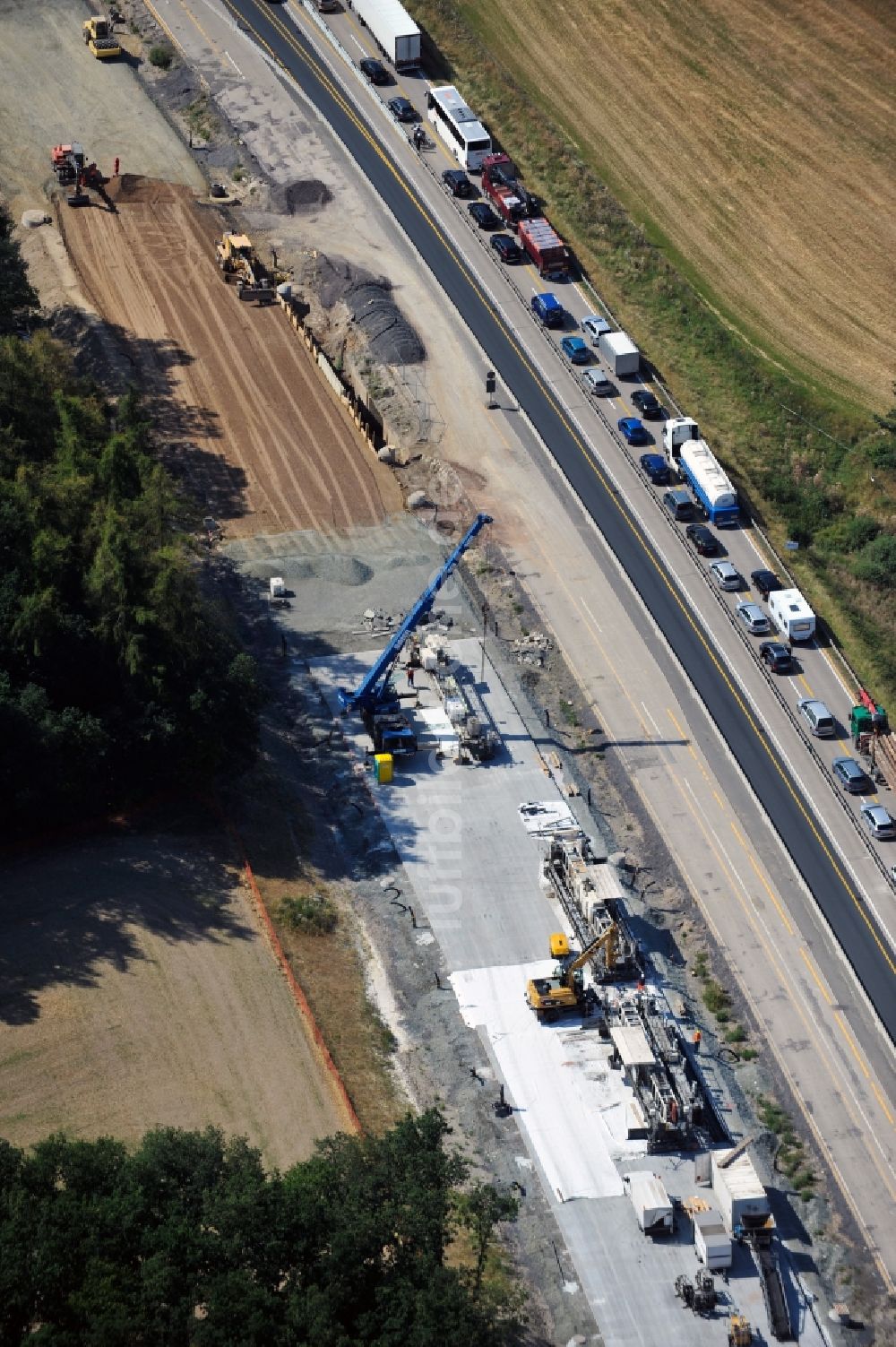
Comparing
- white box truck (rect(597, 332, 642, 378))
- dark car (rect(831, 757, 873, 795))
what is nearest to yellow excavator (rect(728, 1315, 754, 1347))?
dark car (rect(831, 757, 873, 795))

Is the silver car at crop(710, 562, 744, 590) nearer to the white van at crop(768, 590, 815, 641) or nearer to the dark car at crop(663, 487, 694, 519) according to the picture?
the white van at crop(768, 590, 815, 641)

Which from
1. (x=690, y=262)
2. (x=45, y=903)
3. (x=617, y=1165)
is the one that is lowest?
(x=45, y=903)

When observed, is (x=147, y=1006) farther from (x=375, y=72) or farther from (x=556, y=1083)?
(x=375, y=72)

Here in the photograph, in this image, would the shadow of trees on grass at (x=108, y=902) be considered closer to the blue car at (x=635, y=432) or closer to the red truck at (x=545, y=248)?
the blue car at (x=635, y=432)

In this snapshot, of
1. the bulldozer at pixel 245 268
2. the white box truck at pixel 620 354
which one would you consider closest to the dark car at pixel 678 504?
the white box truck at pixel 620 354

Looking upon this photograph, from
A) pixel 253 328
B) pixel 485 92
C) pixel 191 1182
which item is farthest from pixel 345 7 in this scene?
pixel 191 1182

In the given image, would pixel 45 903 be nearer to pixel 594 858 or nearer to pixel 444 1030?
pixel 444 1030
